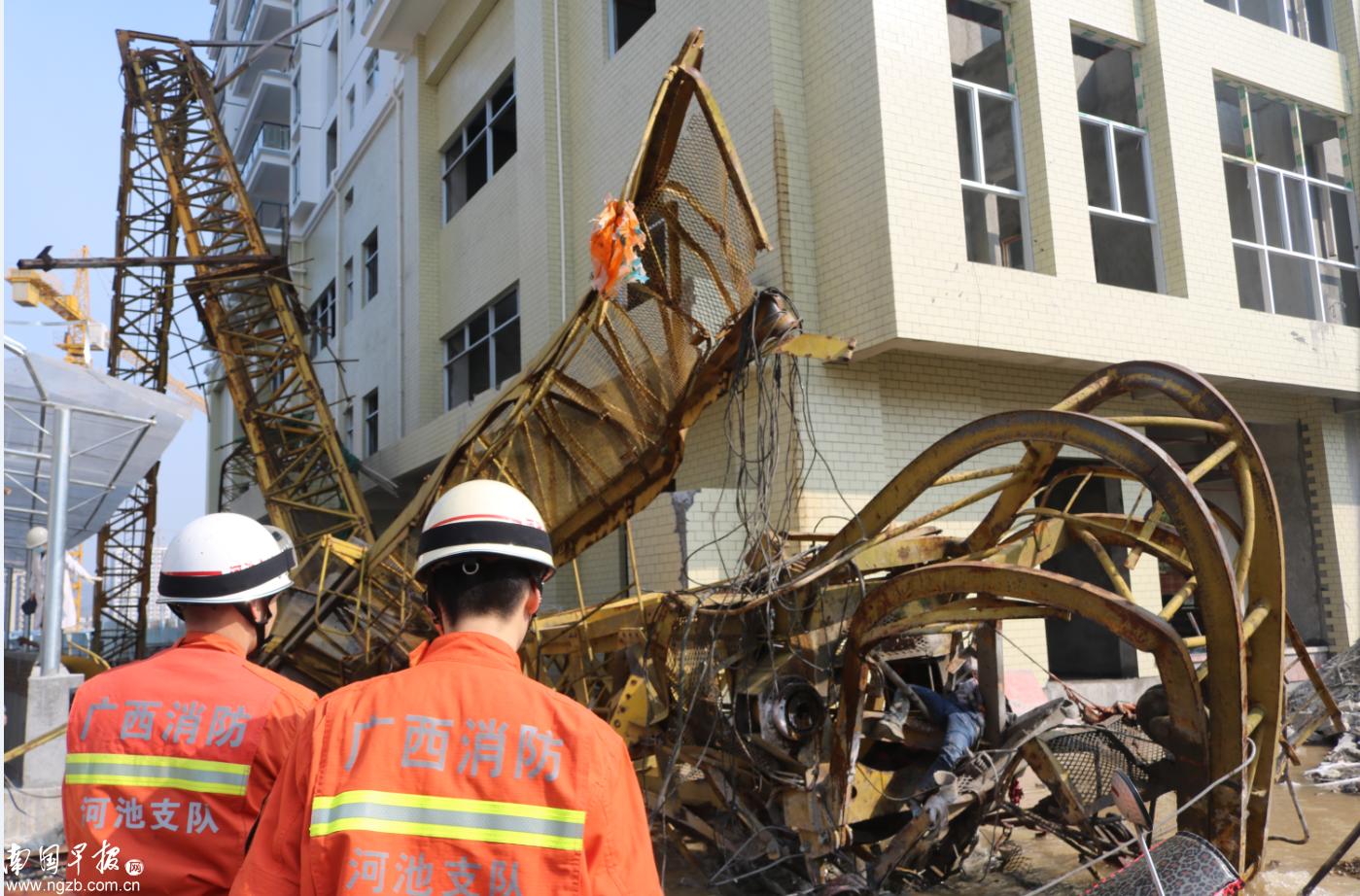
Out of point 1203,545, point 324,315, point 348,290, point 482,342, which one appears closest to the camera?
point 1203,545

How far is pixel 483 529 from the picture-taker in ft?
6.51

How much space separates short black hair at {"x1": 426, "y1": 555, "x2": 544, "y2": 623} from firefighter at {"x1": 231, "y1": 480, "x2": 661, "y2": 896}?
0.35ft

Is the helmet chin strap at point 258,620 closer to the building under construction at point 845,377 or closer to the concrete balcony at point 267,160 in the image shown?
the building under construction at point 845,377

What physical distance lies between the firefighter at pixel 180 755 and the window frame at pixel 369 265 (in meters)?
21.2

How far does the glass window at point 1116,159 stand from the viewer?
1234 centimetres

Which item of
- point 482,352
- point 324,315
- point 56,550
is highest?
point 324,315

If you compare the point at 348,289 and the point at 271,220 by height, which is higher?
the point at 271,220

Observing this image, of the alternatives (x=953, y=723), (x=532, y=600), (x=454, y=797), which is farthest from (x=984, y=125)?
(x=454, y=797)

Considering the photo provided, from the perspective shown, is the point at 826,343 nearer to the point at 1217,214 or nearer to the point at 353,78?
the point at 1217,214

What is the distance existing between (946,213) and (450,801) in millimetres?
9440

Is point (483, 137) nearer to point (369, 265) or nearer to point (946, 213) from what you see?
point (369, 265)

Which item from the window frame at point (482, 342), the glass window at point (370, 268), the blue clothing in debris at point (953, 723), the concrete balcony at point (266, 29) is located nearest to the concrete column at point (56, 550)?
the window frame at point (482, 342)

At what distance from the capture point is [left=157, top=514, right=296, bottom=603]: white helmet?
8.86ft

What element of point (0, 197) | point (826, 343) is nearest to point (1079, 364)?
point (826, 343)
